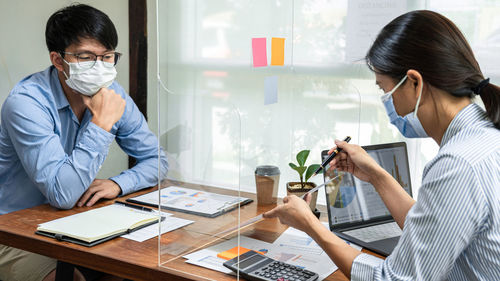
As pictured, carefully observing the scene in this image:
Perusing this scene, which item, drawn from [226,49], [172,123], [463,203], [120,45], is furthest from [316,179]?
[120,45]

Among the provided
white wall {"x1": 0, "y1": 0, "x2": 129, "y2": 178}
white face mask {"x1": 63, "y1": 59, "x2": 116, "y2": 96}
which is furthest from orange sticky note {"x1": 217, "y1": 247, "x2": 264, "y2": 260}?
white wall {"x1": 0, "y1": 0, "x2": 129, "y2": 178}

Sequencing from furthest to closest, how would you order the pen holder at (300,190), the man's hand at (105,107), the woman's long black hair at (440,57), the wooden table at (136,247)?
the man's hand at (105,107)
the pen holder at (300,190)
the wooden table at (136,247)
the woman's long black hair at (440,57)

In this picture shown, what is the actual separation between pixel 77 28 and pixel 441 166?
1.36m

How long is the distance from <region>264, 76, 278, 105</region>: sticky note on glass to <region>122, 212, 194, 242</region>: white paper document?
541mm

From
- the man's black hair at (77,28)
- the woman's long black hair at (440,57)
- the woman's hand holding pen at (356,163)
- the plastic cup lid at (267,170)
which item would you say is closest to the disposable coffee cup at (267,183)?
the plastic cup lid at (267,170)

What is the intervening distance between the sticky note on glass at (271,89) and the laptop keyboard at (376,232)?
1.66ft

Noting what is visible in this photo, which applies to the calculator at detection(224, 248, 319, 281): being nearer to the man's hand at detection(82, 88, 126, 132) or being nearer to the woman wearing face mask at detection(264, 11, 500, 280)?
the woman wearing face mask at detection(264, 11, 500, 280)

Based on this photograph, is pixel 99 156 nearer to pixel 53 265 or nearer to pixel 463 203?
pixel 53 265

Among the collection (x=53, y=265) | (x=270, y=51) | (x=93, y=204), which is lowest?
(x=53, y=265)

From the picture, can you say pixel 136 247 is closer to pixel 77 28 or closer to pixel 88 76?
pixel 88 76

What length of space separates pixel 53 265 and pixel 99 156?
380 mm

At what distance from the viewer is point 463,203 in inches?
33.3

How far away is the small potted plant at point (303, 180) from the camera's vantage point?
1488mm

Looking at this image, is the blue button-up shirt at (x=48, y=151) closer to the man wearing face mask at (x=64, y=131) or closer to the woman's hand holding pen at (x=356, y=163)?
the man wearing face mask at (x=64, y=131)
